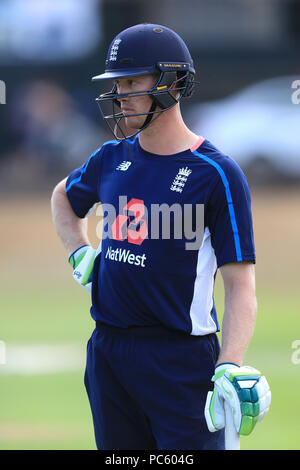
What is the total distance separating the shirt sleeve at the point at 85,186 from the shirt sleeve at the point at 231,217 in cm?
71

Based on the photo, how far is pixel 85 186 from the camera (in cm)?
412

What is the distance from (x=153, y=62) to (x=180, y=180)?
1.61 feet

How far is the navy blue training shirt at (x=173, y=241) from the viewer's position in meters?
3.48

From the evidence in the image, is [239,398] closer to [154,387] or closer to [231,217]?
[154,387]

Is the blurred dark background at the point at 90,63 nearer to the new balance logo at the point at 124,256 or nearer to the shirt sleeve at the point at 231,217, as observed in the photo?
the new balance logo at the point at 124,256

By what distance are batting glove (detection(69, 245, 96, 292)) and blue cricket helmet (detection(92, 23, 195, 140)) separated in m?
0.65

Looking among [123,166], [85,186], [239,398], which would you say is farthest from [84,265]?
[239,398]

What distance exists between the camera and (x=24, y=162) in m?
23.5

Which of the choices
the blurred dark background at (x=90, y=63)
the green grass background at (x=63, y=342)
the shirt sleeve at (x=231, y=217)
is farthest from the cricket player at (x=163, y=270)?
the blurred dark background at (x=90, y=63)

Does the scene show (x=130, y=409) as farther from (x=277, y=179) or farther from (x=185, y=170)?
(x=277, y=179)

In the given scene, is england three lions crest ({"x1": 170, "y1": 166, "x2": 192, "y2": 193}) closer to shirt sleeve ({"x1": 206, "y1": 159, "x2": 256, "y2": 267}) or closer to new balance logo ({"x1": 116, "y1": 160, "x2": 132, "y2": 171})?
shirt sleeve ({"x1": 206, "y1": 159, "x2": 256, "y2": 267})
